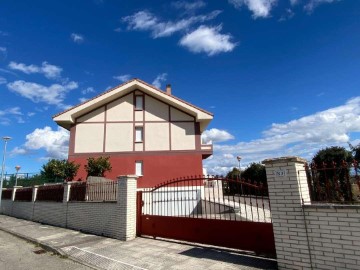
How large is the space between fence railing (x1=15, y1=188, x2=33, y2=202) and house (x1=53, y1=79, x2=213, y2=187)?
3.36m

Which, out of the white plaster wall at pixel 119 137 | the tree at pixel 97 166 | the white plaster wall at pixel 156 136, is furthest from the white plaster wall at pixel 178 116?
the tree at pixel 97 166

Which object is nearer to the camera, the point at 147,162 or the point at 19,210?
the point at 19,210

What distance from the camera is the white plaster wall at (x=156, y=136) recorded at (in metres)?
20.5

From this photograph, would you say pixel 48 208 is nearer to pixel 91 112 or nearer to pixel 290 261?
pixel 91 112

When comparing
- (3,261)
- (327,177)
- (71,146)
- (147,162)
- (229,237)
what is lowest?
(3,261)

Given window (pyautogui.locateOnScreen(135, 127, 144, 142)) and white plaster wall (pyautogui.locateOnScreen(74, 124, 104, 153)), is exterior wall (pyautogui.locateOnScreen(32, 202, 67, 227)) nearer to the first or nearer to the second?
white plaster wall (pyautogui.locateOnScreen(74, 124, 104, 153))

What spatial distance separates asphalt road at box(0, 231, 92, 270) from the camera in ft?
23.1

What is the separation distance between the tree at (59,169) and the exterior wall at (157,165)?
1.11 m

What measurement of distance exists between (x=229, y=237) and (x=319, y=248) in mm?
2459

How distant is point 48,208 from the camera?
1455 centimetres

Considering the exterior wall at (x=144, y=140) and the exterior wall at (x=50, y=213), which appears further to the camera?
the exterior wall at (x=144, y=140)

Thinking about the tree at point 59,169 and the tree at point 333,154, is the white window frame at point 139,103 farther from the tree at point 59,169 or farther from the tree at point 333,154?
the tree at point 333,154

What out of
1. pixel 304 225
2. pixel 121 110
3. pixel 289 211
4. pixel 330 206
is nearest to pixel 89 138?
pixel 121 110

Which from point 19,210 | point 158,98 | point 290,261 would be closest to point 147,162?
point 158,98
